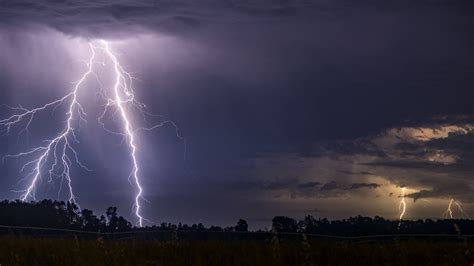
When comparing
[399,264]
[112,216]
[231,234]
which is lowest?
[399,264]

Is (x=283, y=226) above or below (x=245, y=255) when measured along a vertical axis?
above

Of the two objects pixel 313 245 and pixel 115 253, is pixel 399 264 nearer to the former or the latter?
pixel 313 245

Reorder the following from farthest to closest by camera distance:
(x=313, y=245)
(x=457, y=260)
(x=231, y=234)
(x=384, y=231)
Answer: (x=384, y=231)
(x=231, y=234)
(x=313, y=245)
(x=457, y=260)

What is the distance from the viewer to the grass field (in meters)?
14.8

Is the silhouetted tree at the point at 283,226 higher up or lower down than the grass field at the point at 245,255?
higher up

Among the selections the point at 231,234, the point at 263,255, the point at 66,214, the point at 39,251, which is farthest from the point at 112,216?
the point at 263,255

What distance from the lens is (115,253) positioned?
16188 millimetres

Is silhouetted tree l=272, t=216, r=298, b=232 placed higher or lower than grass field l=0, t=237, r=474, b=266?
higher

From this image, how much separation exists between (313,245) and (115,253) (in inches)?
171

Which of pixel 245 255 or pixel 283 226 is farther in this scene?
pixel 283 226

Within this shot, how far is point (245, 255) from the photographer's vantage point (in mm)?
15312

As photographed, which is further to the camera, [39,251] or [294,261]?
[39,251]

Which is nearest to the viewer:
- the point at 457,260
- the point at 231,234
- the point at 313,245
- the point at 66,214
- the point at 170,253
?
the point at 457,260

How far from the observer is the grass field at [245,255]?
14797 millimetres
